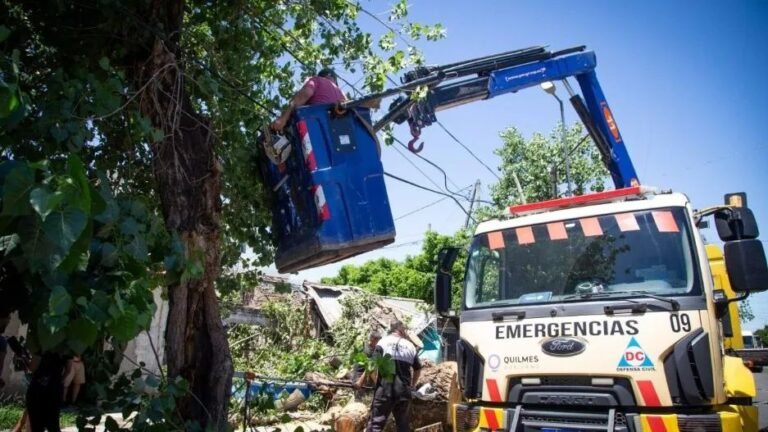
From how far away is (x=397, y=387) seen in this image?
678 centimetres

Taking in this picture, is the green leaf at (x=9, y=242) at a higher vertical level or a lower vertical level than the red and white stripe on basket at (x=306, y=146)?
lower

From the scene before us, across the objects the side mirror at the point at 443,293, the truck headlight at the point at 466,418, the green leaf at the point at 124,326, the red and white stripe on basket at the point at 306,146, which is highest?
the red and white stripe on basket at the point at 306,146

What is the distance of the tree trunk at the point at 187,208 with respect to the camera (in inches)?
159

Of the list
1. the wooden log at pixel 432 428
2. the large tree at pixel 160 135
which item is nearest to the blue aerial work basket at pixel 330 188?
the large tree at pixel 160 135

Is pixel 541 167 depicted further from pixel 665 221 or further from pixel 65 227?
pixel 65 227

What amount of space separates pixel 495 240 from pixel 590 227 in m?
0.83

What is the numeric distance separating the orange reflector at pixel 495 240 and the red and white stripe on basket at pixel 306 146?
1.77m

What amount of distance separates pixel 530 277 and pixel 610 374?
1.03 m

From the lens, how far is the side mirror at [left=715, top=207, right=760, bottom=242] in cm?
450

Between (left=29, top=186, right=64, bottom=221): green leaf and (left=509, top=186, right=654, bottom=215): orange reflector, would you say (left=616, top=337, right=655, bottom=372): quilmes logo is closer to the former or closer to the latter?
(left=509, top=186, right=654, bottom=215): orange reflector

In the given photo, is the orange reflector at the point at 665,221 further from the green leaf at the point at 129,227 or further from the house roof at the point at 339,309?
the house roof at the point at 339,309

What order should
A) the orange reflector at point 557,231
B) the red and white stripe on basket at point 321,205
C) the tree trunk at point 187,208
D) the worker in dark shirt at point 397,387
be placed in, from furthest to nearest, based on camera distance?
the worker in dark shirt at point 397,387
the orange reflector at point 557,231
the red and white stripe on basket at point 321,205
the tree trunk at point 187,208

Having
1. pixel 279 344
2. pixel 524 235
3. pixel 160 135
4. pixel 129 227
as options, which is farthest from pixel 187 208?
pixel 279 344

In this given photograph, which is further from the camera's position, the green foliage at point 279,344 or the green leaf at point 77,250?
the green foliage at point 279,344
